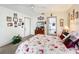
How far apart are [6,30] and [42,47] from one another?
27.0 inches

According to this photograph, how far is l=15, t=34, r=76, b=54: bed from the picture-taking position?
1.66m

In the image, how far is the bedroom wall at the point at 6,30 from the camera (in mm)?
1838

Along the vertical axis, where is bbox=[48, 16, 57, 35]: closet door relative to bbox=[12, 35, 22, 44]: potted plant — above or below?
above

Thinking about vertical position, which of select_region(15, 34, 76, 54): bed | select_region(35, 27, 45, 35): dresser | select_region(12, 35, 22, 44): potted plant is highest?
select_region(35, 27, 45, 35): dresser

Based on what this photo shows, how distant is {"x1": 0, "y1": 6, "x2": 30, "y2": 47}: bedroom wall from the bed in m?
0.22

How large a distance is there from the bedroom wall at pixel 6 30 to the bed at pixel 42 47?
0.22m

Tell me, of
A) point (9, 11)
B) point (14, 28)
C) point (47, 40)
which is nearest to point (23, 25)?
point (14, 28)

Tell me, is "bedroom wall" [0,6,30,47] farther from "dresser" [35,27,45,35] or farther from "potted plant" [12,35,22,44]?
"dresser" [35,27,45,35]

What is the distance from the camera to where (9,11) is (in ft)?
6.04

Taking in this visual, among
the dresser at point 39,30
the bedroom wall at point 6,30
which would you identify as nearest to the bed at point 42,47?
the dresser at point 39,30

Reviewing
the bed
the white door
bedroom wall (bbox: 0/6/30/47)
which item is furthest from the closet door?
bedroom wall (bbox: 0/6/30/47)
